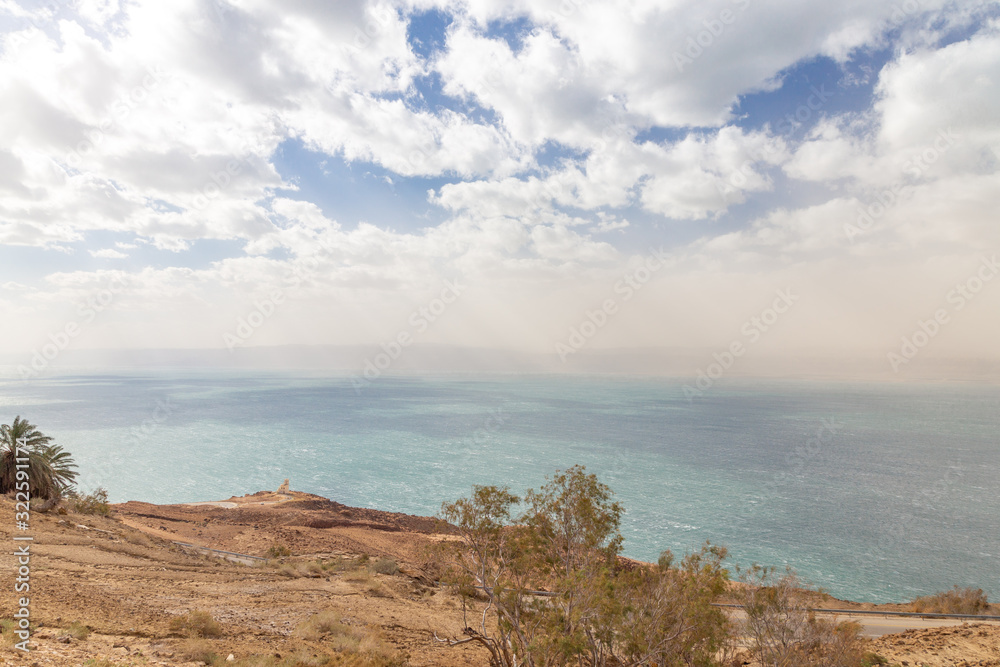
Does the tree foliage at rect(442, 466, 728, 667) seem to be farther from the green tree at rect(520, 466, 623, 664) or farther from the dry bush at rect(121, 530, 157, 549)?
the dry bush at rect(121, 530, 157, 549)

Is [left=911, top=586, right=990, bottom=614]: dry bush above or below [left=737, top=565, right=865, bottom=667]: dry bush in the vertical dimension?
below

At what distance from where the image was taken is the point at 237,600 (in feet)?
61.9

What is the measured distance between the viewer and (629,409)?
16562 cm

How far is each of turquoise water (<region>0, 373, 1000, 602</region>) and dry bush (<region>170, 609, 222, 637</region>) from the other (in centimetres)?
3590

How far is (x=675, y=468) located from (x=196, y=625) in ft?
240

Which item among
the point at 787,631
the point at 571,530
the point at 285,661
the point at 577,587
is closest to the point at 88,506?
the point at 285,661

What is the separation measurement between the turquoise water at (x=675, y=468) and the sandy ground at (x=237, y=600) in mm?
19733

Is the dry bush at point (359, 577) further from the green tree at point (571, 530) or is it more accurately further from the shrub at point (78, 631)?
the shrub at point (78, 631)

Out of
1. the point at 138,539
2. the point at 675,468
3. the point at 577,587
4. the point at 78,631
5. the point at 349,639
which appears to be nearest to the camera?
the point at 78,631

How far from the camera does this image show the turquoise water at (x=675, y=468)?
141 feet

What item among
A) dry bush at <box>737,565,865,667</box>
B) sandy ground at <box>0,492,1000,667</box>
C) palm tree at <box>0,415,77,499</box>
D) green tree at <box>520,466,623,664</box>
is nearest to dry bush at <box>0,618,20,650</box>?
sandy ground at <box>0,492,1000,667</box>

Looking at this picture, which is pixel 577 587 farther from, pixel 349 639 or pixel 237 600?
pixel 237 600

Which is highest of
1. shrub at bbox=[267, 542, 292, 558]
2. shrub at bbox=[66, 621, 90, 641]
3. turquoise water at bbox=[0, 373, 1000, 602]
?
shrub at bbox=[66, 621, 90, 641]

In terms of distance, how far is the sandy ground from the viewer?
12.8 m
